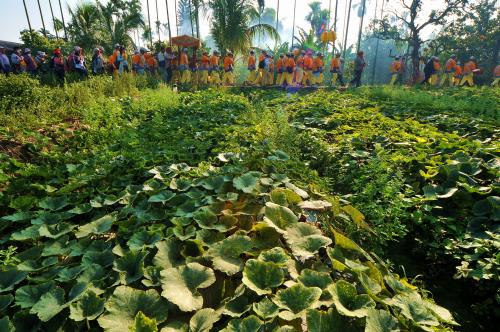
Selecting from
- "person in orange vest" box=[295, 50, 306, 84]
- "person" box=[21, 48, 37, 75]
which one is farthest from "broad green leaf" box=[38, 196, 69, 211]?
"person in orange vest" box=[295, 50, 306, 84]

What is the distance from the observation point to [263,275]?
6.01ft

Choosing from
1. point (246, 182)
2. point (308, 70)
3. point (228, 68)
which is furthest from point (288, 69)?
point (246, 182)

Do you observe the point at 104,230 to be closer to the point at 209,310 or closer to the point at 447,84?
the point at 209,310

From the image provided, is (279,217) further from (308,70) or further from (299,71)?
(299,71)

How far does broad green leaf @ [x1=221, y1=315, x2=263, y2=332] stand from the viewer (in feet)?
4.99

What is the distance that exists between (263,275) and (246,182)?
1.24 meters

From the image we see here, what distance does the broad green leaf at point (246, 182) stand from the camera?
2857mm

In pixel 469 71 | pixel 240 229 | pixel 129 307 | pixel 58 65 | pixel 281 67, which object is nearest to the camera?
pixel 129 307

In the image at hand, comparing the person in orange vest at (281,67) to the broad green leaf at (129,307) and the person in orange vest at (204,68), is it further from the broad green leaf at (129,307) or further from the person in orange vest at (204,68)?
the broad green leaf at (129,307)

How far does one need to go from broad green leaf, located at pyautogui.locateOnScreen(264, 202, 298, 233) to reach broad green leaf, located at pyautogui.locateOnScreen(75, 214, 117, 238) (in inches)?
45.8

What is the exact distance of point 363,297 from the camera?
66.2 inches

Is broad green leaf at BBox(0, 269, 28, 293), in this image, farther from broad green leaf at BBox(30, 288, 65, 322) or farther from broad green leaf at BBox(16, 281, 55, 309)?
broad green leaf at BBox(30, 288, 65, 322)

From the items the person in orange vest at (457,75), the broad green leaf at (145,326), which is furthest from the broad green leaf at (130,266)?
the person in orange vest at (457,75)

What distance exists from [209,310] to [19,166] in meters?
3.48
